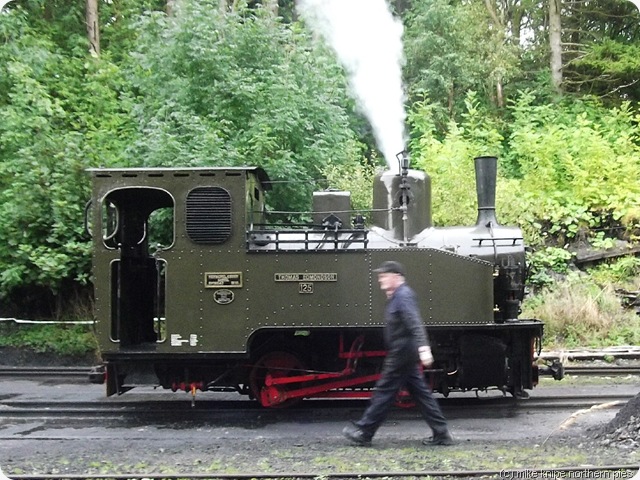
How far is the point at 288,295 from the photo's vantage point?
23.8 ft

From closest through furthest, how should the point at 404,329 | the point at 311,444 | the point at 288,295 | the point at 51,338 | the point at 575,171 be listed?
the point at 404,329 → the point at 311,444 → the point at 288,295 → the point at 51,338 → the point at 575,171

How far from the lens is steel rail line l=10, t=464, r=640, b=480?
200 inches

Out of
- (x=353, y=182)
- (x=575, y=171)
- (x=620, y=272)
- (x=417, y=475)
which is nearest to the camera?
(x=417, y=475)

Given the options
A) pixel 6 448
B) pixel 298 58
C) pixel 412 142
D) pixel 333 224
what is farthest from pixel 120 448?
pixel 412 142

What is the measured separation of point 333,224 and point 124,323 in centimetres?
264

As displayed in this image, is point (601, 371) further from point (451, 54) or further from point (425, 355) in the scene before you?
point (451, 54)

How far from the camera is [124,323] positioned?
309 inches

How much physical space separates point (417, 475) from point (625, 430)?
2.01m

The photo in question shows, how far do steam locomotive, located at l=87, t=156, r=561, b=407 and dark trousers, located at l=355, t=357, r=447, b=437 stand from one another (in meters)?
1.35

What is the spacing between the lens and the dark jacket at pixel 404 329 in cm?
580

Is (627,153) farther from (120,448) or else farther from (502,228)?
(120,448)

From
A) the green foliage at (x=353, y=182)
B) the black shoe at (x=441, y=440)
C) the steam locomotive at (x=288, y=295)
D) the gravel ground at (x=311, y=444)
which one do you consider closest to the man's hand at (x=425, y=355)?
the gravel ground at (x=311, y=444)

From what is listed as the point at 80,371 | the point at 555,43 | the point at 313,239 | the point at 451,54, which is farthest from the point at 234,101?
the point at 555,43

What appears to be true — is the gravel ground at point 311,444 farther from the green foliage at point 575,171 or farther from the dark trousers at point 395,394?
the green foliage at point 575,171
